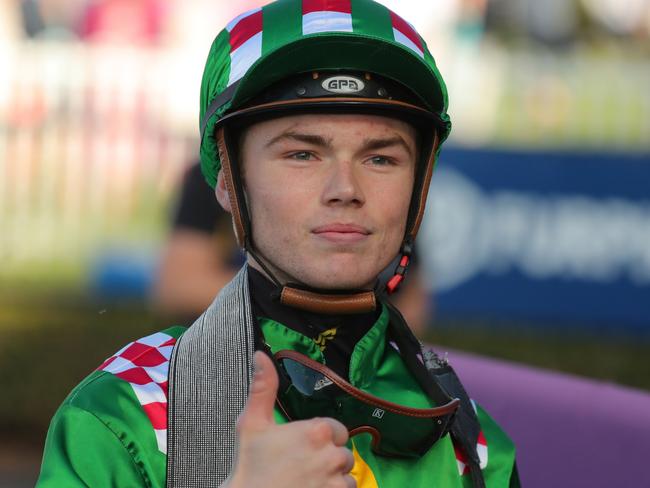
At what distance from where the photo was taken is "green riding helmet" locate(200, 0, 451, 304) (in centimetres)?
241

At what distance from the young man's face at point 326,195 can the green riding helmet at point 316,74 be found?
4 centimetres

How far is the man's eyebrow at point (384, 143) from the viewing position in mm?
2441

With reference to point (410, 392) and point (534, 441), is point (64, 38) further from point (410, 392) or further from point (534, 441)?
point (410, 392)

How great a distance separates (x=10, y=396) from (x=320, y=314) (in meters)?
5.45

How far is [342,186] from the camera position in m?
2.36

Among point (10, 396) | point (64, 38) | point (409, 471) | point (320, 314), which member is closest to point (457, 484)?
point (409, 471)

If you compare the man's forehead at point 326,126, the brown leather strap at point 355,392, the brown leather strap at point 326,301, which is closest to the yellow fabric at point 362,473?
the brown leather strap at point 355,392

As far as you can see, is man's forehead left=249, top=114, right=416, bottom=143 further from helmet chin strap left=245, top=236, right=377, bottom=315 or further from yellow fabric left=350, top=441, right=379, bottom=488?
yellow fabric left=350, top=441, right=379, bottom=488

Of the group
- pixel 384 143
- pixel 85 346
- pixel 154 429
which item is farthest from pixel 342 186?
pixel 85 346

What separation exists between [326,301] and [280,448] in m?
0.57

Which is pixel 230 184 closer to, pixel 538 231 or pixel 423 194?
pixel 423 194

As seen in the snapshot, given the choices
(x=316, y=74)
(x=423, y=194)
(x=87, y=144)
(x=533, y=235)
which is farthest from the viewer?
(x=533, y=235)

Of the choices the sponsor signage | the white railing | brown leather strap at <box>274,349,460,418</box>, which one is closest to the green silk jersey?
brown leather strap at <box>274,349,460,418</box>

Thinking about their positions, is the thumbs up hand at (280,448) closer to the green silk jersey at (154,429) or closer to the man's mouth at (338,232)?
the green silk jersey at (154,429)
